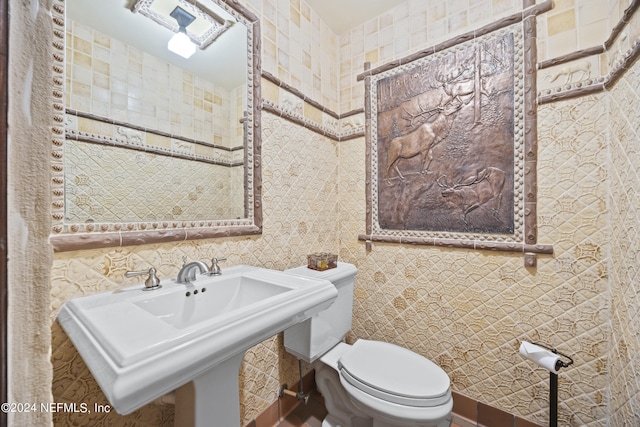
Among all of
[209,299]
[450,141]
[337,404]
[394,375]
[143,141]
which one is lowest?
[337,404]

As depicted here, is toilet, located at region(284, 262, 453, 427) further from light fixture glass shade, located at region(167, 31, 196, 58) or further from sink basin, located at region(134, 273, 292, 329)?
light fixture glass shade, located at region(167, 31, 196, 58)

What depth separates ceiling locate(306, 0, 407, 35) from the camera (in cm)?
158

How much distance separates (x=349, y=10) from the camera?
1.64 meters

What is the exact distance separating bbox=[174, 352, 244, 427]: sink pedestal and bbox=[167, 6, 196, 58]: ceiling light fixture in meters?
1.15

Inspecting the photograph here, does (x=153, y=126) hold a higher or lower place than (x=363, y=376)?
higher

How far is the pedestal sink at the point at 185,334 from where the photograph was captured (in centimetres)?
47

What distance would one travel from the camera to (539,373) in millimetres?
1202

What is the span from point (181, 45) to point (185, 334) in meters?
1.11

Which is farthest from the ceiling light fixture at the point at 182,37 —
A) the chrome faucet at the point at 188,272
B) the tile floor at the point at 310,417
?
the tile floor at the point at 310,417

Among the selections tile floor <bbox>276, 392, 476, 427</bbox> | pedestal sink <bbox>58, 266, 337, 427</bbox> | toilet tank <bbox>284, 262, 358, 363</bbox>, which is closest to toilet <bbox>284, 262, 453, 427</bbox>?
toilet tank <bbox>284, 262, 358, 363</bbox>

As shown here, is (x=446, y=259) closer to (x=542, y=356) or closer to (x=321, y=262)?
(x=542, y=356)

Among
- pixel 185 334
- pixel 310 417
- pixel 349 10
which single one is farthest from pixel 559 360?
pixel 349 10

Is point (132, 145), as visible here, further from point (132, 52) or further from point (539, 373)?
point (539, 373)

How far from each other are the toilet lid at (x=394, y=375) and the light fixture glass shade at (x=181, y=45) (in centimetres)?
Answer: 149
